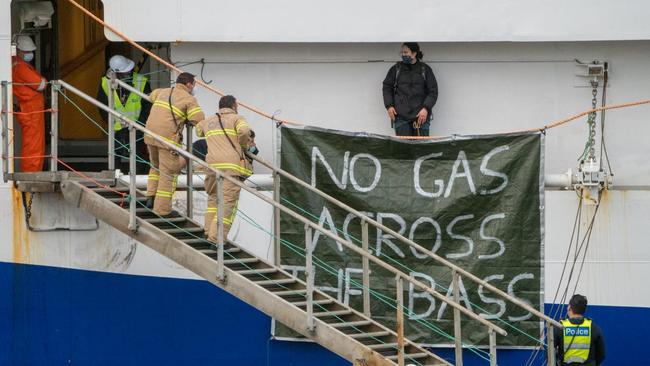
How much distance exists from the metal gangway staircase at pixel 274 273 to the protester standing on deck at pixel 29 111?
2.85 ft

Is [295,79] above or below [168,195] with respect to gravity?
above

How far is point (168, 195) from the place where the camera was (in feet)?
36.1

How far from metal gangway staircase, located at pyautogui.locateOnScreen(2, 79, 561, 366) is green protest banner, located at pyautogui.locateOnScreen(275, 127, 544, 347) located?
0.91 metres

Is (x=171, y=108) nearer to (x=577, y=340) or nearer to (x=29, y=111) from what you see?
(x=29, y=111)

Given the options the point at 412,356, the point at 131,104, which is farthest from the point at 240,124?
the point at 131,104

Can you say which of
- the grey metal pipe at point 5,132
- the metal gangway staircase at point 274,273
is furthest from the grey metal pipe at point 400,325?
the grey metal pipe at point 5,132

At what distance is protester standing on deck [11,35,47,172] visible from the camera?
40.8 feet

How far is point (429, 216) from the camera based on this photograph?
12.2m

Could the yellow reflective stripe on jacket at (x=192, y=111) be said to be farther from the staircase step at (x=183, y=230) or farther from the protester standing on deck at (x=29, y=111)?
the protester standing on deck at (x=29, y=111)

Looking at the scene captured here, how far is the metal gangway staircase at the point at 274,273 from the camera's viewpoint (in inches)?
402

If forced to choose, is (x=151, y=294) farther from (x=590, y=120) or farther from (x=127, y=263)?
(x=590, y=120)

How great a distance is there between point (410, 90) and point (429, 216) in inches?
49.7

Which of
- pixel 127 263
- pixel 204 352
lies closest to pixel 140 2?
pixel 127 263

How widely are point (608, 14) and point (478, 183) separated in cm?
205
